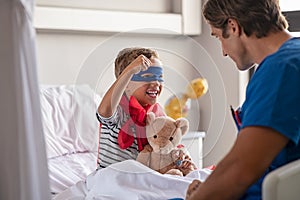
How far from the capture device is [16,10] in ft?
4.79

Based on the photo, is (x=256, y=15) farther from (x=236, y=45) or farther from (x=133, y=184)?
(x=133, y=184)

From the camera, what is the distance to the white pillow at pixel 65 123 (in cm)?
265

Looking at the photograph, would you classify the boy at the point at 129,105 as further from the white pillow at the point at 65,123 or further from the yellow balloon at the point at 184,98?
the white pillow at the point at 65,123

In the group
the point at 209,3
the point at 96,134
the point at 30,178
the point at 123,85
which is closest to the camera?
the point at 30,178

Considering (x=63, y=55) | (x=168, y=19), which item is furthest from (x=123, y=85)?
(x=168, y=19)

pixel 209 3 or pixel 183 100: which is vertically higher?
pixel 209 3

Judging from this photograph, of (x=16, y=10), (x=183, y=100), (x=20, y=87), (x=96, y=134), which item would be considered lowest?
(x=96, y=134)

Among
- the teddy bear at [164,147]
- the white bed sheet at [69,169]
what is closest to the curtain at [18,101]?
the teddy bear at [164,147]

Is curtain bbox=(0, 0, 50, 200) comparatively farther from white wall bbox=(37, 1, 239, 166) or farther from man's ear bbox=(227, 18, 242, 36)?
white wall bbox=(37, 1, 239, 166)

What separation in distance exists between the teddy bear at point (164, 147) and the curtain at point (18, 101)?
632mm

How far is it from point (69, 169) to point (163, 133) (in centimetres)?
63

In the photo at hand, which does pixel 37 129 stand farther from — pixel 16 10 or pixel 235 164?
pixel 235 164

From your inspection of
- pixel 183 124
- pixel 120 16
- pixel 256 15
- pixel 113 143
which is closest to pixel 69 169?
pixel 113 143

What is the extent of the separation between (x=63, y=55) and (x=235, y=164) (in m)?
1.94
